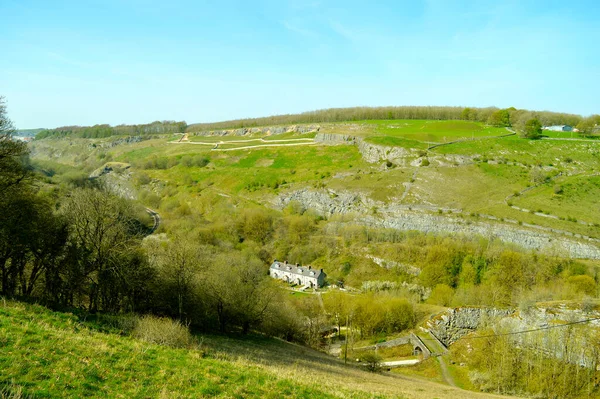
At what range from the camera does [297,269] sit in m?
62.0

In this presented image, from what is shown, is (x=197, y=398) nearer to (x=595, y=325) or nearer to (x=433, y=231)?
(x=595, y=325)

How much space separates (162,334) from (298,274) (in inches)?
1871

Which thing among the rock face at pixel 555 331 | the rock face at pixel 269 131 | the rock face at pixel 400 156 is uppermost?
the rock face at pixel 269 131

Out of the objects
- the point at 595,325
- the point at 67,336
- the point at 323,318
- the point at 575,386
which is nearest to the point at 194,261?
the point at 67,336

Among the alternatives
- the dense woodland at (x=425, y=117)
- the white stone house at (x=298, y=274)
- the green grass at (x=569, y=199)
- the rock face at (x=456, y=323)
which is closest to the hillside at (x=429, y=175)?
the green grass at (x=569, y=199)

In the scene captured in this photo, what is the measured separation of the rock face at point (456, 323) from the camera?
38.0 metres

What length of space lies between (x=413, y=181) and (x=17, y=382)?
68113 millimetres

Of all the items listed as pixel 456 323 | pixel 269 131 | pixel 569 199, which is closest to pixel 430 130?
pixel 569 199

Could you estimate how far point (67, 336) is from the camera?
11.1 meters

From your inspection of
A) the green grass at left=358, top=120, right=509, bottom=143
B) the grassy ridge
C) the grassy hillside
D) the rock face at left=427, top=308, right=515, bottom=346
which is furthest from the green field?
the grassy ridge

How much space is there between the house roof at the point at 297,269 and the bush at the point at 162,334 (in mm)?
44377

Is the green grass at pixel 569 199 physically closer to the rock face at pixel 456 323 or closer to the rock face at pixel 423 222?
the rock face at pixel 423 222

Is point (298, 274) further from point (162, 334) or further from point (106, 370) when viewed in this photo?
point (106, 370)

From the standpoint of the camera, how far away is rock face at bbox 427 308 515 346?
38.0m
